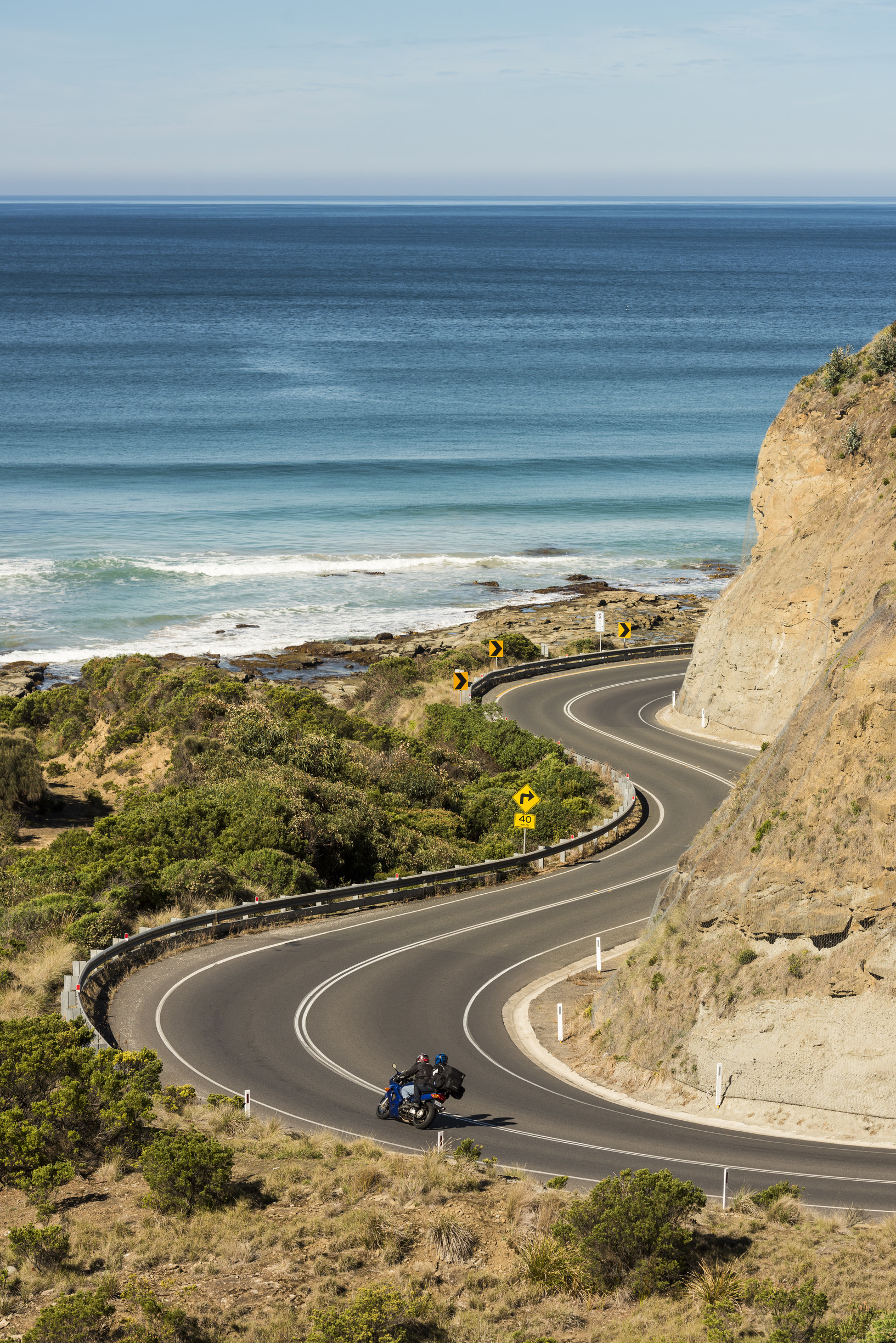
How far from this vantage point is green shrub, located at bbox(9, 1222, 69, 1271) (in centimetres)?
1227

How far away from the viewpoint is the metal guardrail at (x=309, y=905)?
841 inches

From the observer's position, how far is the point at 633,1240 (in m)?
12.8

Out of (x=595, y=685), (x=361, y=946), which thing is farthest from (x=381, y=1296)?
(x=595, y=685)

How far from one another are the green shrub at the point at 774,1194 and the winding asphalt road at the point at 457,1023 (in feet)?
2.36

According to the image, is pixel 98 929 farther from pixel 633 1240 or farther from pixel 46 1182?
Result: pixel 633 1240

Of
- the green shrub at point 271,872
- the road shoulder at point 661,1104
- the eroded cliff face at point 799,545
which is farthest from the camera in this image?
the eroded cliff face at point 799,545

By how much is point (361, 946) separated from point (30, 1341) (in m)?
15.3

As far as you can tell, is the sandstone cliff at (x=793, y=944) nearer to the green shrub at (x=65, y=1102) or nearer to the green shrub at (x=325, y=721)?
the green shrub at (x=65, y=1102)

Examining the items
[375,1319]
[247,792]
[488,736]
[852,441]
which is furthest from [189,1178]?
[852,441]

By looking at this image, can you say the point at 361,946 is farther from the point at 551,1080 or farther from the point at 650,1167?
the point at 650,1167

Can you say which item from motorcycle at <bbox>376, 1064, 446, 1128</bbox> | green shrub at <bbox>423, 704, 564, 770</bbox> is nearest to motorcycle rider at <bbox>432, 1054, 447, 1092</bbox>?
motorcycle at <bbox>376, 1064, 446, 1128</bbox>

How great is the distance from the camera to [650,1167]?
16.1 m

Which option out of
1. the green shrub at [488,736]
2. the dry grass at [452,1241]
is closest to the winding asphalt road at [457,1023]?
the dry grass at [452,1241]

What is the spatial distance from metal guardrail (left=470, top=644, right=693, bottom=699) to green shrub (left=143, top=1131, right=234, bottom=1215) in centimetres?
3554
